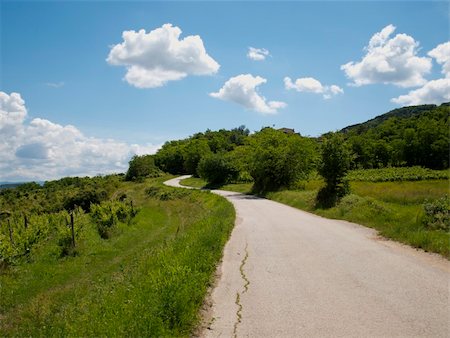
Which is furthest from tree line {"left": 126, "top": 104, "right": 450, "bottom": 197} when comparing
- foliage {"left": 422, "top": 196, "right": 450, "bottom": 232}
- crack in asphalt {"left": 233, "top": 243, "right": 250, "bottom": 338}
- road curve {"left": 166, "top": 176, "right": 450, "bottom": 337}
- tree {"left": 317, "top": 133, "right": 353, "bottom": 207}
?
crack in asphalt {"left": 233, "top": 243, "right": 250, "bottom": 338}

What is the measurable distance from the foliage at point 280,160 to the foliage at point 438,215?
90.6 ft

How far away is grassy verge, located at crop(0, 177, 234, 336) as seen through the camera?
638cm

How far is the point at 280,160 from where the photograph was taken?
42188 mm

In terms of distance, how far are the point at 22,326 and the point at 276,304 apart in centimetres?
768

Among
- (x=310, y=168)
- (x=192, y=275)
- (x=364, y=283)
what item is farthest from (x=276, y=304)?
(x=310, y=168)

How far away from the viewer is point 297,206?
28.7 m

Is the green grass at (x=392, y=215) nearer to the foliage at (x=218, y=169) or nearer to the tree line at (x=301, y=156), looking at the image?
the tree line at (x=301, y=156)

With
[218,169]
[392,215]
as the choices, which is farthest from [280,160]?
[392,215]

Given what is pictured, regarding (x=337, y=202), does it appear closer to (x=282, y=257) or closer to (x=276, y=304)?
(x=282, y=257)

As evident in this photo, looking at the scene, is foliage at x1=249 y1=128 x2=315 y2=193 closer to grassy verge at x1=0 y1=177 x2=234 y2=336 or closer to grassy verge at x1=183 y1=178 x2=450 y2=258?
grassy verge at x1=183 y1=178 x2=450 y2=258

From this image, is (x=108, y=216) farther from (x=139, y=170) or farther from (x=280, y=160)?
(x=139, y=170)

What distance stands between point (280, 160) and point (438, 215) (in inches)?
1118

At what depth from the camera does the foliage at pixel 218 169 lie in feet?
212

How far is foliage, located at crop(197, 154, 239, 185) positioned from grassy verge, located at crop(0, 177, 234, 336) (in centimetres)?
3775
